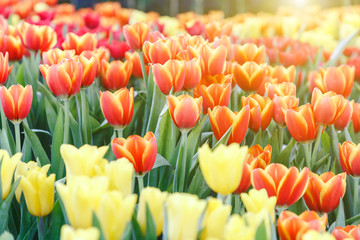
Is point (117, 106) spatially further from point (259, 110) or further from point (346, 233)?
point (346, 233)

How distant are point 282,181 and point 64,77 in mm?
617

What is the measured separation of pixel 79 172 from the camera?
2.99 feet

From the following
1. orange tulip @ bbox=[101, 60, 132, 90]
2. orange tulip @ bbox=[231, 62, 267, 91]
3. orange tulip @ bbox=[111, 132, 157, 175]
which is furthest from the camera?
orange tulip @ bbox=[101, 60, 132, 90]

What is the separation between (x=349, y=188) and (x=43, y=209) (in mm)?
775

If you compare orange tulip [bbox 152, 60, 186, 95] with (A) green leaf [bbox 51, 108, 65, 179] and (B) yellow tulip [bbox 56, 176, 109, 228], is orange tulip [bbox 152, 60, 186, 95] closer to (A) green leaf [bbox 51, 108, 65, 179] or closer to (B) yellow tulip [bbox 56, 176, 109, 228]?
(A) green leaf [bbox 51, 108, 65, 179]

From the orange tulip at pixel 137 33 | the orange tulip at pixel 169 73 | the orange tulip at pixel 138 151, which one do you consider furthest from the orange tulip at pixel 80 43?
the orange tulip at pixel 138 151

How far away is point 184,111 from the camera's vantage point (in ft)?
3.76

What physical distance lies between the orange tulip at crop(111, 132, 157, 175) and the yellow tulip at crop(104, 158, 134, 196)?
0.15 meters

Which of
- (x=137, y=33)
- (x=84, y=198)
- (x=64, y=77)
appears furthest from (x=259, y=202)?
(x=137, y=33)

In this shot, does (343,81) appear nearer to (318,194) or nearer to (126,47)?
(318,194)

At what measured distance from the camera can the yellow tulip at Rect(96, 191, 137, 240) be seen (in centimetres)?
75

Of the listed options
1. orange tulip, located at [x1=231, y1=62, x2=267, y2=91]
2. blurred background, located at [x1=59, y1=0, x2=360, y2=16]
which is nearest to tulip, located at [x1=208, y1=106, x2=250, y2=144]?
orange tulip, located at [x1=231, y1=62, x2=267, y2=91]

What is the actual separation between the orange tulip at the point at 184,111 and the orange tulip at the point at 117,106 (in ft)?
0.40

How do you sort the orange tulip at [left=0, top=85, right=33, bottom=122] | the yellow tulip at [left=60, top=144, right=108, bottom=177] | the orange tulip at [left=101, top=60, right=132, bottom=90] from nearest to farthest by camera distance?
the yellow tulip at [left=60, top=144, right=108, bottom=177], the orange tulip at [left=0, top=85, right=33, bottom=122], the orange tulip at [left=101, top=60, right=132, bottom=90]
